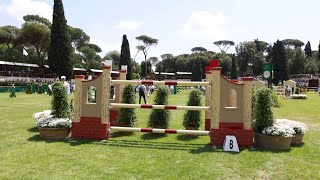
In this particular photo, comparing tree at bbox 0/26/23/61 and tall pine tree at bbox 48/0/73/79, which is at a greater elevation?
tree at bbox 0/26/23/61

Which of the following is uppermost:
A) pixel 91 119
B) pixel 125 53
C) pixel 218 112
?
pixel 125 53

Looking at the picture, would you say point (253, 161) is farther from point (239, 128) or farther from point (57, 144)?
point (57, 144)

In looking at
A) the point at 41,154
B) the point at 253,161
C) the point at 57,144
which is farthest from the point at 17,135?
the point at 253,161

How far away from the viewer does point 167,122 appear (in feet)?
29.4

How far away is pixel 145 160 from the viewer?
6.11m

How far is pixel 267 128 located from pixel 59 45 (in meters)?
43.8

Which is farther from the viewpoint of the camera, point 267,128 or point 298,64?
point 298,64

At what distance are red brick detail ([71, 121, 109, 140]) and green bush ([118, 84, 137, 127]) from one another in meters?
0.93

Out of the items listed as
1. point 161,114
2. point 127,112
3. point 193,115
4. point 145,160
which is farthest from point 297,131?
point 127,112

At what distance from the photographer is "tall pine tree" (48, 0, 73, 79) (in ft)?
151

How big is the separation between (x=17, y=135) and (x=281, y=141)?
21.8 feet

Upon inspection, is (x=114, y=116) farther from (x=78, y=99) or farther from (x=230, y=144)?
(x=230, y=144)

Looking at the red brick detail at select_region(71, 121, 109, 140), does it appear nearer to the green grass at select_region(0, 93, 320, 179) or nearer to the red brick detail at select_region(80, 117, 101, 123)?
the red brick detail at select_region(80, 117, 101, 123)

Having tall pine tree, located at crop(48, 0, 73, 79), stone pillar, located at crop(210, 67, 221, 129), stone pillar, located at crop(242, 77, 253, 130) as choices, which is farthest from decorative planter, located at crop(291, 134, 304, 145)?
tall pine tree, located at crop(48, 0, 73, 79)
